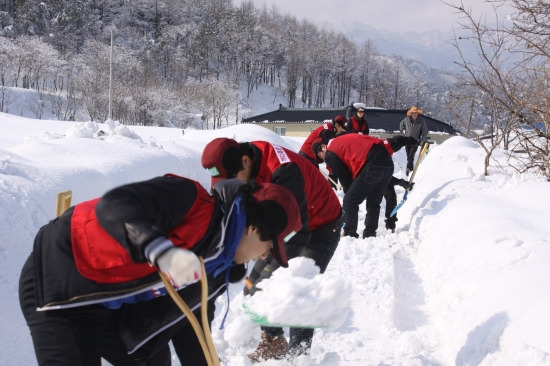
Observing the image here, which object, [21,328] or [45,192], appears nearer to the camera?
[21,328]

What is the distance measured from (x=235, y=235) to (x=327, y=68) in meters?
72.0

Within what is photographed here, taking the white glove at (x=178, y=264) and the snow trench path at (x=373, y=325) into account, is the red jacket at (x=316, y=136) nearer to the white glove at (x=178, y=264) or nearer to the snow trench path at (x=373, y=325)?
the snow trench path at (x=373, y=325)

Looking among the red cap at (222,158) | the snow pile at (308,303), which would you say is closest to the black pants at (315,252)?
the snow pile at (308,303)

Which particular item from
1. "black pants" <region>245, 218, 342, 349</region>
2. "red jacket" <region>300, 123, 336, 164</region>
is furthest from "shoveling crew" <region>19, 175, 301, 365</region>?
"red jacket" <region>300, 123, 336, 164</region>

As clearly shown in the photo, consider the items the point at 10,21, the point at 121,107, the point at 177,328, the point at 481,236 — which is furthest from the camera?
the point at 10,21

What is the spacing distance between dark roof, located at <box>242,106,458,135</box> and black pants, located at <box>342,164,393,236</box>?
30647 millimetres

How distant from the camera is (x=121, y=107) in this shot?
37.0 meters

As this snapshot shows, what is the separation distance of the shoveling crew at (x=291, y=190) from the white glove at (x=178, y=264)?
1183 millimetres

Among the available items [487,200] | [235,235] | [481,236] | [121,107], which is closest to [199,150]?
[487,200]

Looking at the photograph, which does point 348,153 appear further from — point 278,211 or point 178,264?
point 178,264

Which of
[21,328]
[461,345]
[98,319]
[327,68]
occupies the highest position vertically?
[327,68]

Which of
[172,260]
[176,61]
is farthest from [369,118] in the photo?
[172,260]

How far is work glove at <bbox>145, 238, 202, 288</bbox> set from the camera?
55.5 inches

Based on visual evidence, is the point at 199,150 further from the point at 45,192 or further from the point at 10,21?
the point at 10,21
